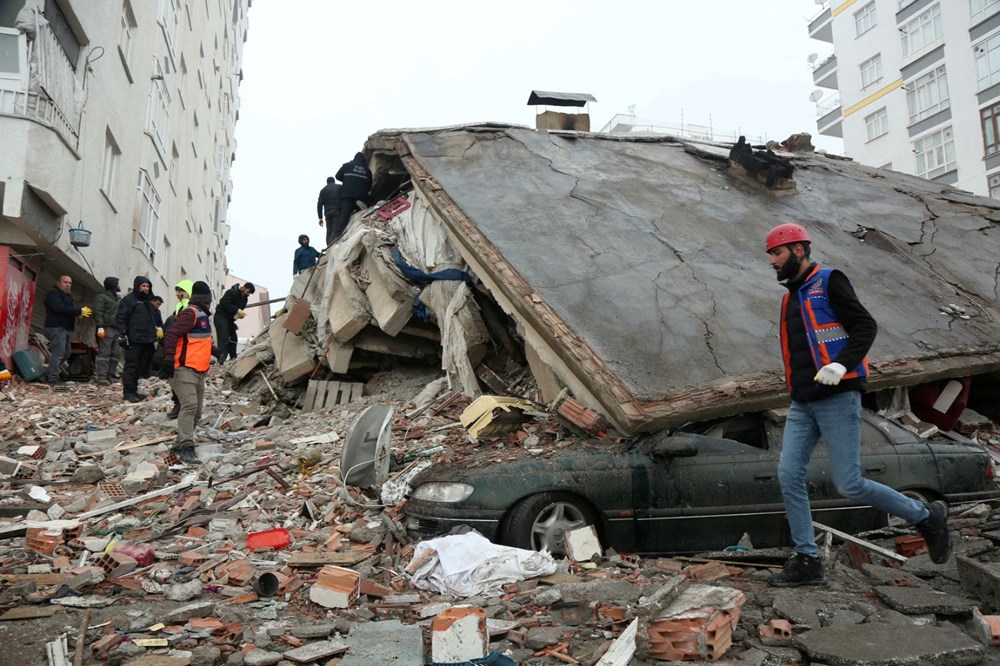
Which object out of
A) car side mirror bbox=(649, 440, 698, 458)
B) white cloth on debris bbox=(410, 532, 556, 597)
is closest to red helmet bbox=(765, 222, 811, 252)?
car side mirror bbox=(649, 440, 698, 458)

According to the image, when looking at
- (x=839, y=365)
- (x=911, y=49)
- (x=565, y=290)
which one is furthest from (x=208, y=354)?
(x=911, y=49)

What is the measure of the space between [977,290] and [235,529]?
29.3 ft

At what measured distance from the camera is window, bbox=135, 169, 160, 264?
1664cm

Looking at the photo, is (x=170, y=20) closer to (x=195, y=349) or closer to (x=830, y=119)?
(x=195, y=349)

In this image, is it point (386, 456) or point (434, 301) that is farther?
point (434, 301)

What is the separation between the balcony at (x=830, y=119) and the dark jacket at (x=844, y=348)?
34.5 metres

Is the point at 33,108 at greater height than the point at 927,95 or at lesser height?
lesser

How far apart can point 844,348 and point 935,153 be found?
29.2 m

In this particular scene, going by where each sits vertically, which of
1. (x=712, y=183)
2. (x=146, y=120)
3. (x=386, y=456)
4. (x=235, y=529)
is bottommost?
(x=235, y=529)

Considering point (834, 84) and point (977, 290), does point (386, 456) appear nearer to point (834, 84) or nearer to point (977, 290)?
point (977, 290)

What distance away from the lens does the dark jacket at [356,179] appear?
36.8 ft

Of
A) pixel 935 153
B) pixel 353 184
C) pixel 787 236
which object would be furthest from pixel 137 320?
pixel 935 153

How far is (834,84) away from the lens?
35.6m

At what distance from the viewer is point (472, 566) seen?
12.8 feet
